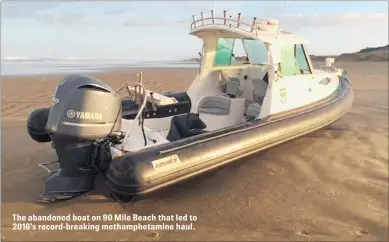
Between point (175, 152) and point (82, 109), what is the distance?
1.00 meters

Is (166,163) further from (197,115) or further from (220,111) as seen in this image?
(220,111)

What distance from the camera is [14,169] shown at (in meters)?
5.05

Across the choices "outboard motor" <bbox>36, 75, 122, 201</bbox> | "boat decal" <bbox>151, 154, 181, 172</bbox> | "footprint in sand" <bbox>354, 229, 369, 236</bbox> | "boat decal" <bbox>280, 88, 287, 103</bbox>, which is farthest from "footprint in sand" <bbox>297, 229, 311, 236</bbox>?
"boat decal" <bbox>280, 88, 287, 103</bbox>

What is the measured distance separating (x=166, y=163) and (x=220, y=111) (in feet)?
8.36

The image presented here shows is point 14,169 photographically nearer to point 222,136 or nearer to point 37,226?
point 37,226

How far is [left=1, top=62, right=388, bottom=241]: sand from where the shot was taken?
3381mm

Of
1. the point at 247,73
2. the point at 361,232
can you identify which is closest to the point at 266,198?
the point at 361,232

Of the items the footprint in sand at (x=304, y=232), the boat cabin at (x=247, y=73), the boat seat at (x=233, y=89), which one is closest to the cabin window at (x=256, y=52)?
the boat cabin at (x=247, y=73)

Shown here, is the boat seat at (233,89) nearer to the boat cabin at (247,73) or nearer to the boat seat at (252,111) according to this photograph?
the boat cabin at (247,73)

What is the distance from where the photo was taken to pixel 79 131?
12.7 feet

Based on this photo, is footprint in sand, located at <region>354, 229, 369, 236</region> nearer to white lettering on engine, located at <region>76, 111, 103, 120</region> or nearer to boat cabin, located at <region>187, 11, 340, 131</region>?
boat cabin, located at <region>187, 11, 340, 131</region>

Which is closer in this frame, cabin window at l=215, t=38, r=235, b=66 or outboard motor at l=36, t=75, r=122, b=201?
outboard motor at l=36, t=75, r=122, b=201

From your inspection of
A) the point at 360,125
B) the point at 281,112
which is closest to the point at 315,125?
the point at 281,112

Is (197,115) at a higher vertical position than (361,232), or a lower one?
higher
